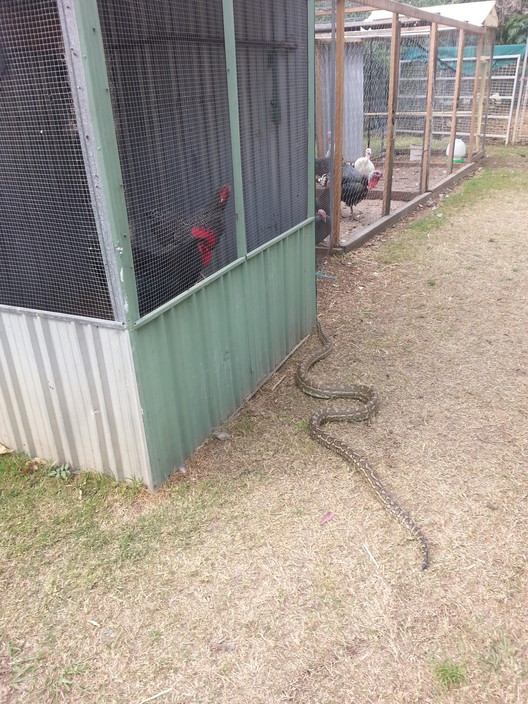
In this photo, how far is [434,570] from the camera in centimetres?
290

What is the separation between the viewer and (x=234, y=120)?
12.2ft

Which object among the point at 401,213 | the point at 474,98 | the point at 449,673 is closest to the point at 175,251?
the point at 449,673

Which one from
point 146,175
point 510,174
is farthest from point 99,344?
point 510,174

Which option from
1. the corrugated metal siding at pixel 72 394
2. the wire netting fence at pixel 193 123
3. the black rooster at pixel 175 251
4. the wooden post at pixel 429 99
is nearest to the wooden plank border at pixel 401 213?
the wooden post at pixel 429 99

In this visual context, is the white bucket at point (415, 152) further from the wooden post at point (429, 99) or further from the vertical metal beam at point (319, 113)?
the vertical metal beam at point (319, 113)

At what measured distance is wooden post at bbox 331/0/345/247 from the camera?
6.37 m

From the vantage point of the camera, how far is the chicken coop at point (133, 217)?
2686 mm

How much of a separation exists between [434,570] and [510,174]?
11752 mm

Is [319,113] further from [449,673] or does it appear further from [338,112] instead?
[449,673]

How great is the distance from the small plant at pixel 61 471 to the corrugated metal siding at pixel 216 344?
2.05ft

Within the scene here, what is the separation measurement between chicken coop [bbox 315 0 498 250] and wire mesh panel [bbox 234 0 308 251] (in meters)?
2.20

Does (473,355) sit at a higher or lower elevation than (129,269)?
lower

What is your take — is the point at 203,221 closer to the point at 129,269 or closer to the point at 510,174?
the point at 129,269

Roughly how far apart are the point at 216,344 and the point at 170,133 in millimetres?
1396
